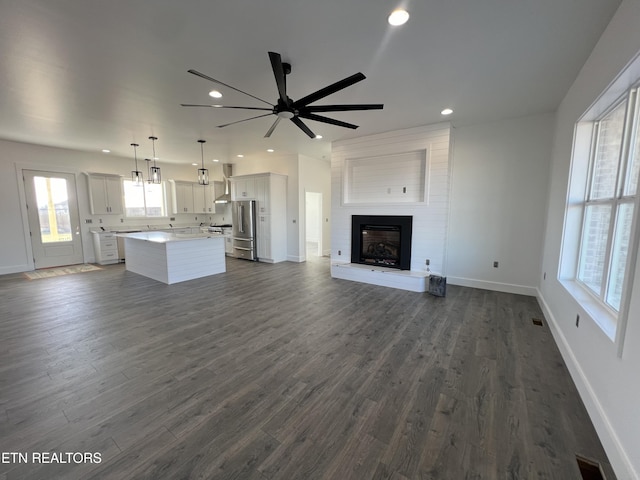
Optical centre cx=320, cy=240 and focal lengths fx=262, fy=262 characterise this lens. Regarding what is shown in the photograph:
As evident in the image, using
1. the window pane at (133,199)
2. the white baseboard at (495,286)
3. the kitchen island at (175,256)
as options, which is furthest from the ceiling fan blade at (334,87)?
the window pane at (133,199)

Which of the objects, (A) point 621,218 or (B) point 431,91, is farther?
(B) point 431,91

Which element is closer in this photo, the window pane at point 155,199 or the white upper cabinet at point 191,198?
the window pane at point 155,199

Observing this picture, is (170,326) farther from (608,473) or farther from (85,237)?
(85,237)

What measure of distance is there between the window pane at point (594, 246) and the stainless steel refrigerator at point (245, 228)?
670 cm

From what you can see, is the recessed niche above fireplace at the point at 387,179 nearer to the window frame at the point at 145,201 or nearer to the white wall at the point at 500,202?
the white wall at the point at 500,202

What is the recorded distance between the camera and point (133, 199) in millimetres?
7965

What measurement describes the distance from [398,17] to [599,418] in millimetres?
3235

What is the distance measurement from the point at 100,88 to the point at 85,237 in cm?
550

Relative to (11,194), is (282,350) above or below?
below

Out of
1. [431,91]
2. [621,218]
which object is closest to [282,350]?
[621,218]

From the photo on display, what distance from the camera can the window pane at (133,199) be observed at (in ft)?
25.5

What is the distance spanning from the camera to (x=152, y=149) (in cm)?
647

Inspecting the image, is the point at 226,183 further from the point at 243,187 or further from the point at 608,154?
the point at 608,154

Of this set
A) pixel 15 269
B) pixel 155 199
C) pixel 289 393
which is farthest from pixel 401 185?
pixel 15 269
